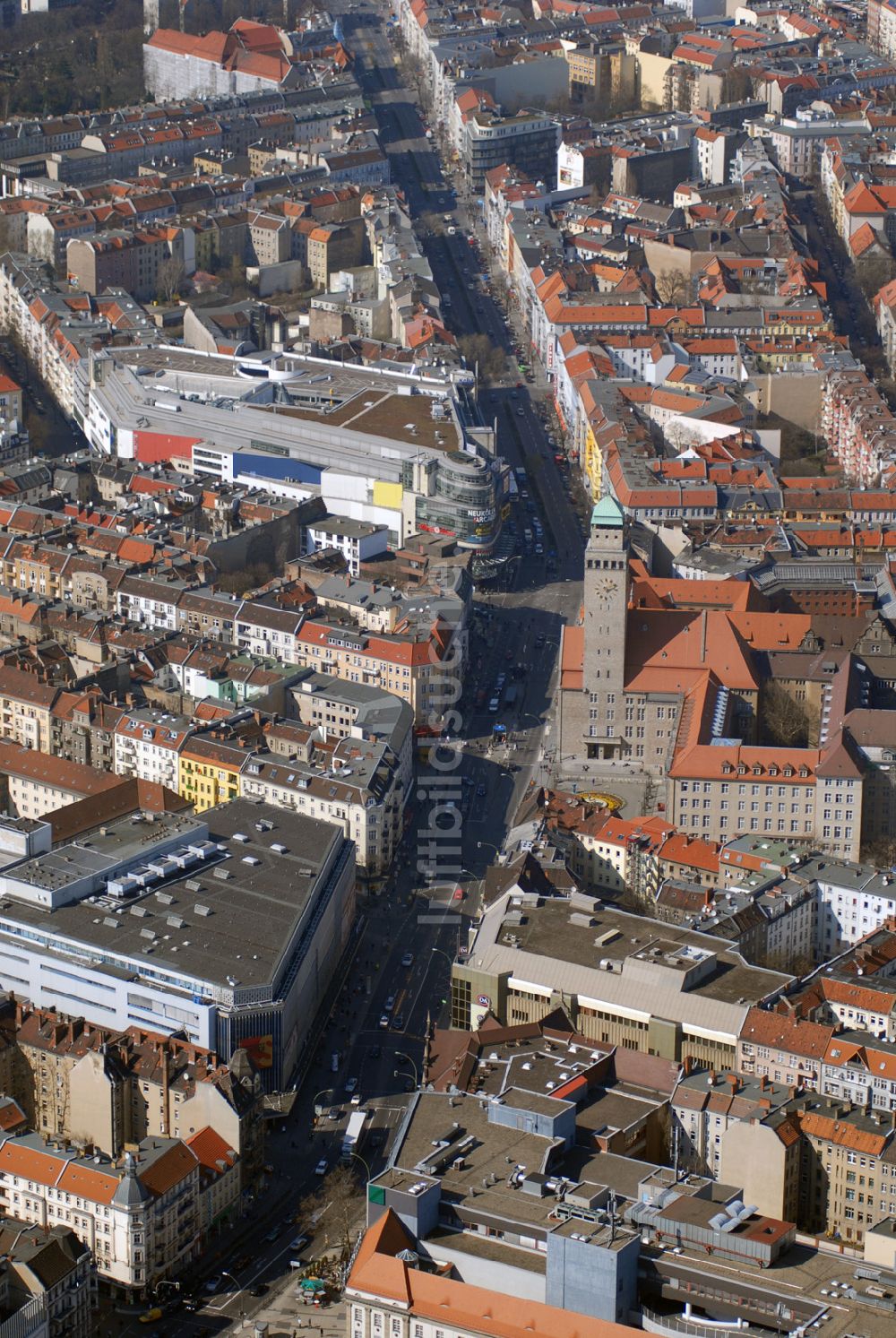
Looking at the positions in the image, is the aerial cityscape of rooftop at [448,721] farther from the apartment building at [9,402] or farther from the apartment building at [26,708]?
the apartment building at [9,402]

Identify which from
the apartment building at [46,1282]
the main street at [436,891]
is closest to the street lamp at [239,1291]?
the main street at [436,891]

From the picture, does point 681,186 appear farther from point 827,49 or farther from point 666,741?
point 666,741

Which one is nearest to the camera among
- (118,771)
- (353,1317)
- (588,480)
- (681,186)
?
(353,1317)

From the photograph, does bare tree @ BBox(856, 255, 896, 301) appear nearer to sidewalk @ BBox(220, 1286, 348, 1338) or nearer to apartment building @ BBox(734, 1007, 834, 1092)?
apartment building @ BBox(734, 1007, 834, 1092)

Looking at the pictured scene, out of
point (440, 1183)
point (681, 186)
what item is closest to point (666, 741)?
point (440, 1183)

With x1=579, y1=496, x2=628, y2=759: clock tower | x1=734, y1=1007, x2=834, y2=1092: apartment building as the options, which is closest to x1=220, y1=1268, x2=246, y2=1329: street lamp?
x1=734, y1=1007, x2=834, y2=1092: apartment building

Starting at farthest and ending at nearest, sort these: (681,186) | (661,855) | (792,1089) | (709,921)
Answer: (681,186)
(661,855)
(709,921)
(792,1089)

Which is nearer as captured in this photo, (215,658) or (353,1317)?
(353,1317)

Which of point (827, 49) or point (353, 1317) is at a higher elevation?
point (827, 49)
